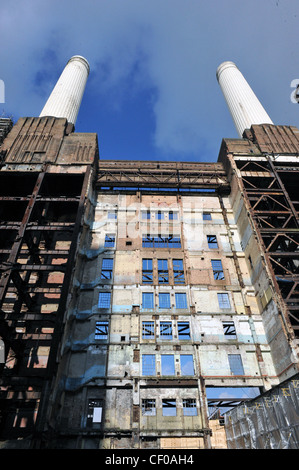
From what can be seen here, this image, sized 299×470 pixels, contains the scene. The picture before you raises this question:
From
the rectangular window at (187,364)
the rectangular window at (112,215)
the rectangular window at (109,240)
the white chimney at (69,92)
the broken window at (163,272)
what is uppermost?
the white chimney at (69,92)

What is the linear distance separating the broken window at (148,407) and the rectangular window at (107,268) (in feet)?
33.9

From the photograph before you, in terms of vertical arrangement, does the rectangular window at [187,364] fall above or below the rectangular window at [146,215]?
below

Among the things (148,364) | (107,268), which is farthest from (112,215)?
(148,364)

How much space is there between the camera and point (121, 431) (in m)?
18.5

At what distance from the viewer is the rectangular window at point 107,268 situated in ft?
85.8

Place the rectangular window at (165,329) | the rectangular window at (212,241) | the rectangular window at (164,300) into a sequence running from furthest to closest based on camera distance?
the rectangular window at (212,241), the rectangular window at (164,300), the rectangular window at (165,329)

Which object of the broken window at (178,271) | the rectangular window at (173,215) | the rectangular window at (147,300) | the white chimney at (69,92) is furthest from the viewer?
the white chimney at (69,92)

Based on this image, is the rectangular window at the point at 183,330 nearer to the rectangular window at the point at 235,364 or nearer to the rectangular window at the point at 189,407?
the rectangular window at the point at 235,364

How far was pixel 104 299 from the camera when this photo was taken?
24.6m

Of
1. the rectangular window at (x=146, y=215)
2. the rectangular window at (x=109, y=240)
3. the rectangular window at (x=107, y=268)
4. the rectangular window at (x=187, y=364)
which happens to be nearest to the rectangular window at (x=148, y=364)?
the rectangular window at (x=187, y=364)

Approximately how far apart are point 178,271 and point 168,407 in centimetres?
1112

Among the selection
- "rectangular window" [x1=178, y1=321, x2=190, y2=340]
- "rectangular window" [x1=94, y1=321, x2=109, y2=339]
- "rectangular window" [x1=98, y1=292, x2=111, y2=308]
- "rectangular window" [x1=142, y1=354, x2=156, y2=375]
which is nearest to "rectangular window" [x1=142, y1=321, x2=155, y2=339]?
"rectangular window" [x1=142, y1=354, x2=156, y2=375]

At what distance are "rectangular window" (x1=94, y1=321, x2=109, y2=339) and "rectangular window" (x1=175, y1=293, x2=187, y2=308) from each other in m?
6.12

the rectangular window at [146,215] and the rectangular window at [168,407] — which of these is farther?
the rectangular window at [146,215]
